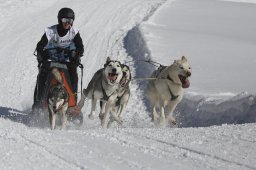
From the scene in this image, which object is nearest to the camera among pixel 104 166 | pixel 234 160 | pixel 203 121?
pixel 104 166

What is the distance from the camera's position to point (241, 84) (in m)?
9.65

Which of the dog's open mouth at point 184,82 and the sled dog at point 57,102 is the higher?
the dog's open mouth at point 184,82

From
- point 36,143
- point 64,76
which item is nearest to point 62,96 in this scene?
point 64,76

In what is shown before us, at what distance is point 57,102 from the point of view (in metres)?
7.16

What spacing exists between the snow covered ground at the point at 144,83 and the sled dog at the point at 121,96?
12.8 inches

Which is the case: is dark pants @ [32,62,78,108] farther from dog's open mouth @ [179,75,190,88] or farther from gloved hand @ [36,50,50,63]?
dog's open mouth @ [179,75,190,88]

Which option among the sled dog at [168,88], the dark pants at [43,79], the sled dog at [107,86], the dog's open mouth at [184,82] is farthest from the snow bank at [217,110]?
the dark pants at [43,79]

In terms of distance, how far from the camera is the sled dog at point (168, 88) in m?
7.72

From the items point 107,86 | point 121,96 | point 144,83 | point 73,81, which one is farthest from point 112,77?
point 144,83

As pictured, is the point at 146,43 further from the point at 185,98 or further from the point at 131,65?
the point at 185,98

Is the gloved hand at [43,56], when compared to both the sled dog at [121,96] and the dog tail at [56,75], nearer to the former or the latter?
the dog tail at [56,75]

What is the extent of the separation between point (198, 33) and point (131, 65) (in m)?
4.87

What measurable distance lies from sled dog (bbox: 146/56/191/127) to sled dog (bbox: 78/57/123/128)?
0.67 m

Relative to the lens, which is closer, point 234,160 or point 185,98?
point 234,160
